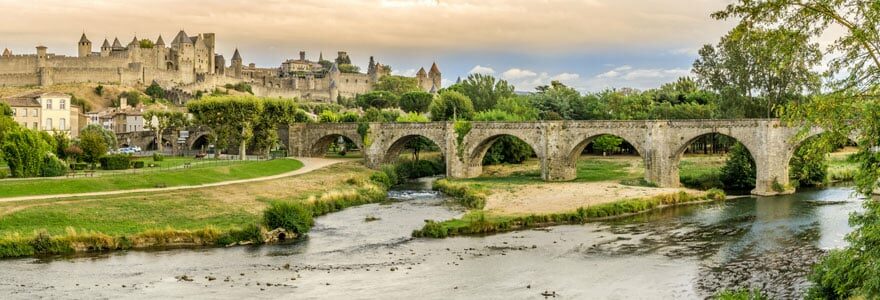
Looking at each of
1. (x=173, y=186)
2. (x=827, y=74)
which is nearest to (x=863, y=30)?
(x=827, y=74)

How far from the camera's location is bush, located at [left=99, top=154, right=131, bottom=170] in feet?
169

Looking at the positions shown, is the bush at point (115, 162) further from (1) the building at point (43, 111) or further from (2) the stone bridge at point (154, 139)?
(2) the stone bridge at point (154, 139)

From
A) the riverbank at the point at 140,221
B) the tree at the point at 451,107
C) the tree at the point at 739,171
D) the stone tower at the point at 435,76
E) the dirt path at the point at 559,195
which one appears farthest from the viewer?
the stone tower at the point at 435,76

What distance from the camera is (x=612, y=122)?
55906 mm

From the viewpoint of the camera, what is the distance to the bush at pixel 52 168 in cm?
4456

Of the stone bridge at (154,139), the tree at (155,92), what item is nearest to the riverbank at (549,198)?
the stone bridge at (154,139)

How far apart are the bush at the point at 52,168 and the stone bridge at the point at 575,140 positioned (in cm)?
2821

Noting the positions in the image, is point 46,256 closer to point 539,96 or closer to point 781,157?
point 781,157

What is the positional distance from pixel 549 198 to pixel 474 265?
19070mm

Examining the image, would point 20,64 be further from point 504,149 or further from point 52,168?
point 52,168

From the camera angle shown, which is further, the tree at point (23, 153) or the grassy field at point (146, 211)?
the tree at point (23, 153)

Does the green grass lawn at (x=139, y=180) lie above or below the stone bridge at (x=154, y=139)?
below


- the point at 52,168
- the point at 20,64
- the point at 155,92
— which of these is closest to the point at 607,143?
the point at 52,168

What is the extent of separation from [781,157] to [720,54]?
40.3 feet
